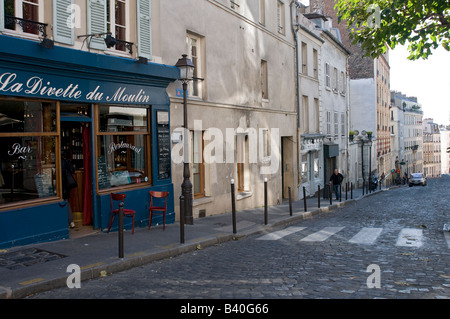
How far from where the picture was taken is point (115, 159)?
33.8 feet

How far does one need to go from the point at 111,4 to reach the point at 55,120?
299 centimetres

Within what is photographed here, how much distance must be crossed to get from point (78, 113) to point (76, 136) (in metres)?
0.67

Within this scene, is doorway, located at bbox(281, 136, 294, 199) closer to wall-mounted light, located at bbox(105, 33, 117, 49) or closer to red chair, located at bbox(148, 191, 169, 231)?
red chair, located at bbox(148, 191, 169, 231)

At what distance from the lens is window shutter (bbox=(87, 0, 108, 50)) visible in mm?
9273

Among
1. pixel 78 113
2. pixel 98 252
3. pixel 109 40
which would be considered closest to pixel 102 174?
pixel 78 113

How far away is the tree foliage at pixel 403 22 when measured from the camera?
11.0 meters

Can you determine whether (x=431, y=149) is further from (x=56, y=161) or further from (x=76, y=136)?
(x=56, y=161)

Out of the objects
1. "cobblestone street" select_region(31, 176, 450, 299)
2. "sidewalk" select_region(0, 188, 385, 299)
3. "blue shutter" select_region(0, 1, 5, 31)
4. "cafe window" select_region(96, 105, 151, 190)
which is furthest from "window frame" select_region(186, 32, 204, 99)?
"blue shutter" select_region(0, 1, 5, 31)

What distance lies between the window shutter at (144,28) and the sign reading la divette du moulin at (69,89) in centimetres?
83

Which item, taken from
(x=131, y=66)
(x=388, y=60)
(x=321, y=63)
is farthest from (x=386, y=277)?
(x=388, y=60)

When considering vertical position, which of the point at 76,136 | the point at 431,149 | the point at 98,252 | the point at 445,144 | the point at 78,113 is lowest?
the point at 98,252

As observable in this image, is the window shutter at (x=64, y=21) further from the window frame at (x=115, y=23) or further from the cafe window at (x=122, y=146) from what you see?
the cafe window at (x=122, y=146)

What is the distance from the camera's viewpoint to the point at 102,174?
32.5ft

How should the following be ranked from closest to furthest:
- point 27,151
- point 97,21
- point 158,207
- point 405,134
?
point 27,151, point 97,21, point 158,207, point 405,134
